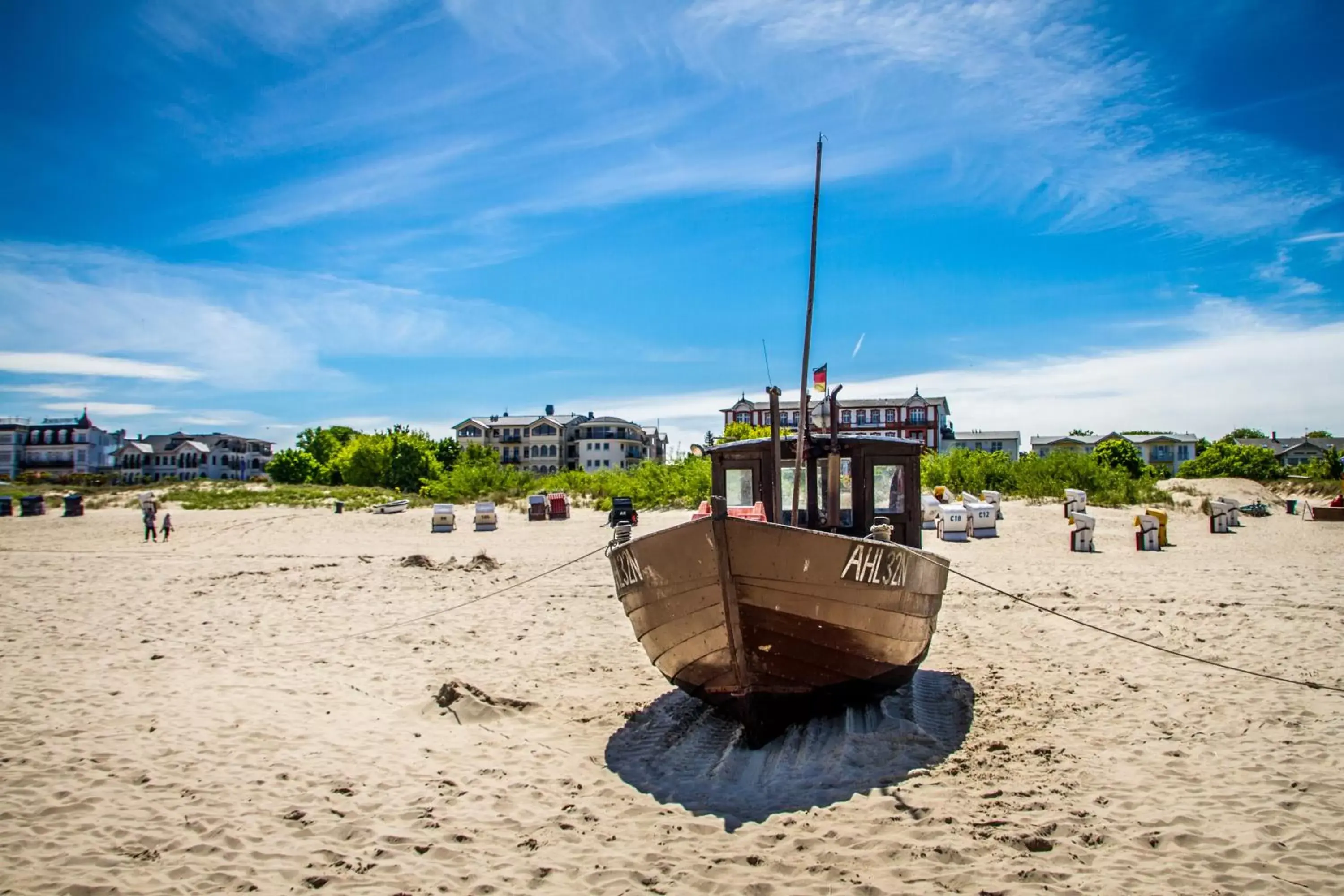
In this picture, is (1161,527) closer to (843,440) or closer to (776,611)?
(843,440)

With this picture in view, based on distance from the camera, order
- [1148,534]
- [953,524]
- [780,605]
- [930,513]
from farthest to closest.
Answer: [930,513] < [953,524] < [1148,534] < [780,605]

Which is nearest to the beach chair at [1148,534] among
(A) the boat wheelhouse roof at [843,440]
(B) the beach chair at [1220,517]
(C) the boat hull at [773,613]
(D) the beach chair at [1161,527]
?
(D) the beach chair at [1161,527]

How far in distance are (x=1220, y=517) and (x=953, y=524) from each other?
935 cm

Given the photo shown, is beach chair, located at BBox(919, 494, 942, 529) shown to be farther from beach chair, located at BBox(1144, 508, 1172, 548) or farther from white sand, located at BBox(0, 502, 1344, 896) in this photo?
white sand, located at BBox(0, 502, 1344, 896)

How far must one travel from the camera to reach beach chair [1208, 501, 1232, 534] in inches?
974

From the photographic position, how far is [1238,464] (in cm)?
6738

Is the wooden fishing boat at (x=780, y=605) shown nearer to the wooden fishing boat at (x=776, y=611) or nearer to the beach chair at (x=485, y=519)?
the wooden fishing boat at (x=776, y=611)

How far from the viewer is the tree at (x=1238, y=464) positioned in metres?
65.7

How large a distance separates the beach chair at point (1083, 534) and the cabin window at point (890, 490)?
538 inches

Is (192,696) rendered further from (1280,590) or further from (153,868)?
(1280,590)

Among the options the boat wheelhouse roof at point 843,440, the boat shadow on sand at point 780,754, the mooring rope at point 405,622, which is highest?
the boat wheelhouse roof at point 843,440

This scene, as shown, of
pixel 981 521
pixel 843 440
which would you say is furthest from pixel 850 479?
pixel 981 521

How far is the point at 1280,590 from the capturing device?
13344mm

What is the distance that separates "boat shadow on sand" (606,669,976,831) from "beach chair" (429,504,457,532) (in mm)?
23039
